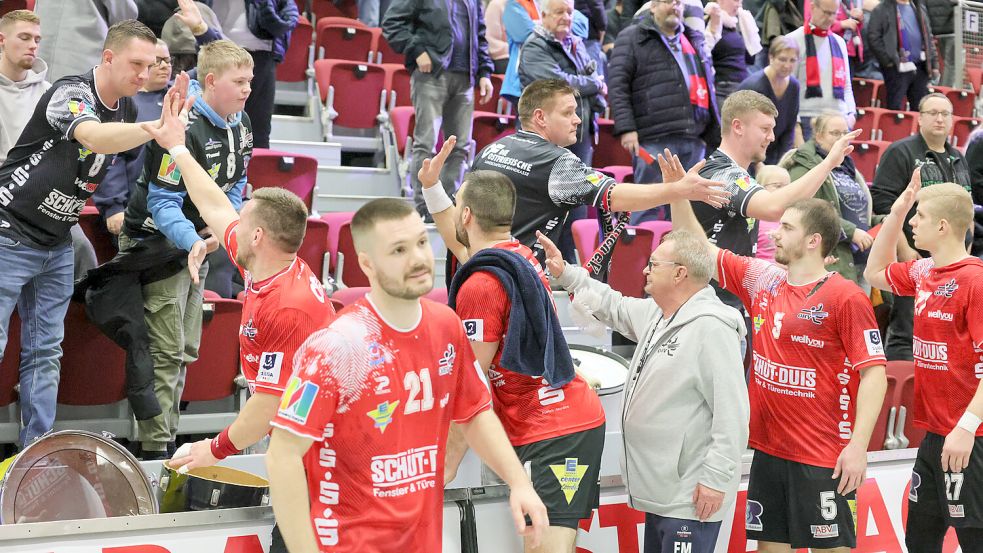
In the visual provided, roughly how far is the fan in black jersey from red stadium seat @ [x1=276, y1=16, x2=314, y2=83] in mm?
5086

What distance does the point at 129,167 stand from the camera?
222 inches

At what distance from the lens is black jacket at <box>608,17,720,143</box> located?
7609mm

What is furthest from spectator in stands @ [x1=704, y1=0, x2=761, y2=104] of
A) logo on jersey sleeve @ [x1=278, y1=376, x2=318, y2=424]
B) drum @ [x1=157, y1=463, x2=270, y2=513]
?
logo on jersey sleeve @ [x1=278, y1=376, x2=318, y2=424]

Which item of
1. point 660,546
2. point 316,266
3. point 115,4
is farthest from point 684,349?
point 115,4

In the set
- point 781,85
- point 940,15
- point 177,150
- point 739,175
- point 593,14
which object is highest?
point 940,15

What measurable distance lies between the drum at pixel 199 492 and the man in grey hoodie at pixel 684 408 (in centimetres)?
144

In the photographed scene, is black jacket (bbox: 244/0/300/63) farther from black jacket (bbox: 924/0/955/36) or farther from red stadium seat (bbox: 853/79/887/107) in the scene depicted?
black jacket (bbox: 924/0/955/36)

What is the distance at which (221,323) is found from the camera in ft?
18.2

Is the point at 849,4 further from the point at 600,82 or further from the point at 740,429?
the point at 740,429

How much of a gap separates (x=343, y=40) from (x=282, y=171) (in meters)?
3.49

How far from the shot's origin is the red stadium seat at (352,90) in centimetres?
864

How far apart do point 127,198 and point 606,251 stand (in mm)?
2607

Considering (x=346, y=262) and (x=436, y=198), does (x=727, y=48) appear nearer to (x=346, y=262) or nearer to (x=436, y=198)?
(x=346, y=262)

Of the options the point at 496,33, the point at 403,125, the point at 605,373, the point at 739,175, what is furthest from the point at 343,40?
the point at 605,373
